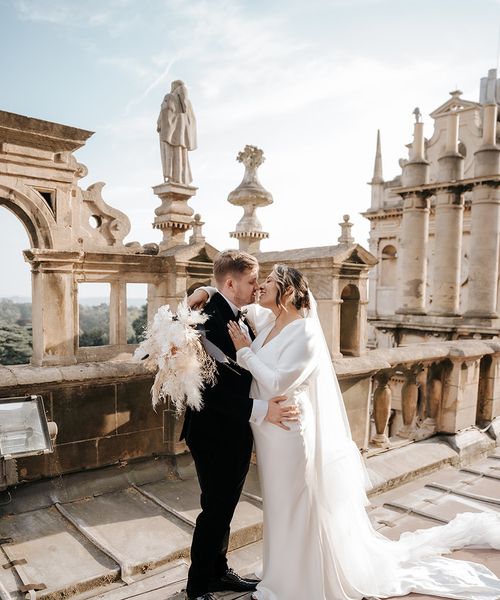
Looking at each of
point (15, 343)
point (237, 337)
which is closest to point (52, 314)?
point (237, 337)

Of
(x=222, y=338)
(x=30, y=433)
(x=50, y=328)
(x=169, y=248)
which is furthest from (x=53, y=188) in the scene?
(x=222, y=338)

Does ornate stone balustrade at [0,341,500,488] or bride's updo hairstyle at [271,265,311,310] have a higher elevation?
bride's updo hairstyle at [271,265,311,310]

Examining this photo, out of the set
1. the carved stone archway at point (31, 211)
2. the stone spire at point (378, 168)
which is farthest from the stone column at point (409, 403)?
the stone spire at point (378, 168)

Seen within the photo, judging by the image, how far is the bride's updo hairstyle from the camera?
2.84 meters

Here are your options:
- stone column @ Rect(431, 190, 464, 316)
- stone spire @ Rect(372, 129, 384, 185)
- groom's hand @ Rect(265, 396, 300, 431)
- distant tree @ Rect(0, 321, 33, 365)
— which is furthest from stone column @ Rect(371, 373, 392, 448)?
stone spire @ Rect(372, 129, 384, 185)

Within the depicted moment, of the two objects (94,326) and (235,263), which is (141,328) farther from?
(94,326)

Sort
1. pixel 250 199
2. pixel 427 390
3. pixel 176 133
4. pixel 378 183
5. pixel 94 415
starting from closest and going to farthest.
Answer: pixel 94 415 < pixel 427 390 < pixel 176 133 < pixel 250 199 < pixel 378 183

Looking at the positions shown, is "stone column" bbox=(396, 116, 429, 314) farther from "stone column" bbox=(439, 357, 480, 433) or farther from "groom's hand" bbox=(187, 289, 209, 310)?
"groom's hand" bbox=(187, 289, 209, 310)

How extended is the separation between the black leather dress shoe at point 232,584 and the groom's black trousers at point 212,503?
121 millimetres

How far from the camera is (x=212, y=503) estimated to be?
2.75 metres

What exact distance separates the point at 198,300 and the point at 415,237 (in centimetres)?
1264

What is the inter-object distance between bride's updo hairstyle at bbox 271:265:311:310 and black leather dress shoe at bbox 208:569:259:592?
169 centimetres

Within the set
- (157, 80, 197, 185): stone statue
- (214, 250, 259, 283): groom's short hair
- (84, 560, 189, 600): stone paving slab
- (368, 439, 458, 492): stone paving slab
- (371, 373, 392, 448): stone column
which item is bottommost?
(368, 439, 458, 492): stone paving slab

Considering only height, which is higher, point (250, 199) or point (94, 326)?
point (250, 199)
